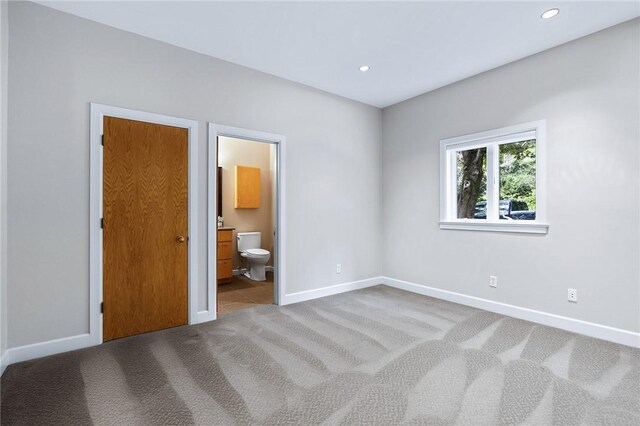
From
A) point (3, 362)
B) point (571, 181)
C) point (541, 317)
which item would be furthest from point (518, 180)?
point (3, 362)

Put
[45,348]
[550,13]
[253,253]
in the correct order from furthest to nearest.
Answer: [253,253] < [550,13] < [45,348]

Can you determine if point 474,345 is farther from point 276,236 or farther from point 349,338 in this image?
point 276,236

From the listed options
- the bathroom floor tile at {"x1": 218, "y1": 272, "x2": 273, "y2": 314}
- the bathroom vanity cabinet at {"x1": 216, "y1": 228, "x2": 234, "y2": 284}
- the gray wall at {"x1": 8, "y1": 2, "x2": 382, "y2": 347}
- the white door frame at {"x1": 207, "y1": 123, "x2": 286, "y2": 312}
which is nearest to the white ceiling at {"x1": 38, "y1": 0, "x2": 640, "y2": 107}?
the gray wall at {"x1": 8, "y1": 2, "x2": 382, "y2": 347}

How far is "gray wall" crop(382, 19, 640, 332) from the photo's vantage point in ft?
8.76

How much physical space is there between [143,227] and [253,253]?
7.21 feet

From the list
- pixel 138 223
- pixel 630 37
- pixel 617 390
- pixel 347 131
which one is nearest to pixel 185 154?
pixel 138 223

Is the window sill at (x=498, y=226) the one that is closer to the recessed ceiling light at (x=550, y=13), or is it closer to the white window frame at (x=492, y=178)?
the white window frame at (x=492, y=178)

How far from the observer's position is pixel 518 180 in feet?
11.3

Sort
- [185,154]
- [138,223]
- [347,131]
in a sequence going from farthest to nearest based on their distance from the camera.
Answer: [347,131]
[185,154]
[138,223]

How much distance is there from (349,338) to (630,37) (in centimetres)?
354

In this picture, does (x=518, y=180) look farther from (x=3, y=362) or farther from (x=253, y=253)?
(x=3, y=362)

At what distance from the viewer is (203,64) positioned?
321 cm

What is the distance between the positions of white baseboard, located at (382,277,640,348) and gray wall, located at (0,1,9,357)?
4206 millimetres

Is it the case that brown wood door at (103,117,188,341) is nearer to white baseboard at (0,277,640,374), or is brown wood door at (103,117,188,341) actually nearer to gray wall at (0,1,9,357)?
white baseboard at (0,277,640,374)
